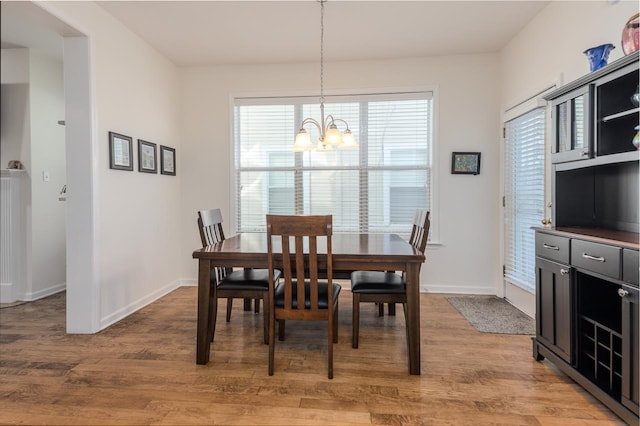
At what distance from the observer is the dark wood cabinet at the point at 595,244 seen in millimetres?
1661

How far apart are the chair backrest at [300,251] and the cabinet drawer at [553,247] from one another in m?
1.34

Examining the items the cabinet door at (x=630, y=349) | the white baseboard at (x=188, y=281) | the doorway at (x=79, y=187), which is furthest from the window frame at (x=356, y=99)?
the cabinet door at (x=630, y=349)

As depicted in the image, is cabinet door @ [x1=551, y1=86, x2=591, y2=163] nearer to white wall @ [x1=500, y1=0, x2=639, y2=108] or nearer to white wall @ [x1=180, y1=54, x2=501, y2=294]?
white wall @ [x1=500, y1=0, x2=639, y2=108]

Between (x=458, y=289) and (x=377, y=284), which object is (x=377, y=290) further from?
(x=458, y=289)

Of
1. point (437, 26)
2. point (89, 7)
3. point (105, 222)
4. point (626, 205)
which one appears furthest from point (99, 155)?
point (626, 205)

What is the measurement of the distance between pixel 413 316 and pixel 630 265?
3.59 ft

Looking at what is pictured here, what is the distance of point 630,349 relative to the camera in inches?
63.2

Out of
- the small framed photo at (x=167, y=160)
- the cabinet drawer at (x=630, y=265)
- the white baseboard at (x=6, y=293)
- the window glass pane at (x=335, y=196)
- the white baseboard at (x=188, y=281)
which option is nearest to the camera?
the cabinet drawer at (x=630, y=265)

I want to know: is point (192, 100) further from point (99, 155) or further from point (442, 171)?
point (442, 171)

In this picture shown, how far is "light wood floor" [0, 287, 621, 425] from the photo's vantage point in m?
1.80

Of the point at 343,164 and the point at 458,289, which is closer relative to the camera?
the point at 458,289

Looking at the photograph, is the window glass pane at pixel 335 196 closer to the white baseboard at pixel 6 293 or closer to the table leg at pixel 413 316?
the table leg at pixel 413 316

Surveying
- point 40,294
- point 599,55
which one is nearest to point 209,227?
point 40,294

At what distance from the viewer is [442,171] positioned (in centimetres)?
412
